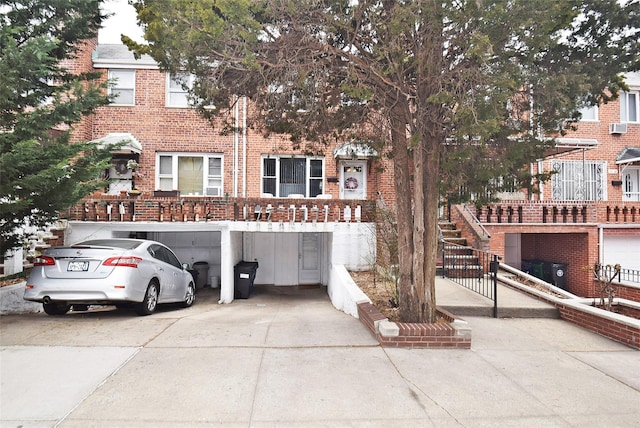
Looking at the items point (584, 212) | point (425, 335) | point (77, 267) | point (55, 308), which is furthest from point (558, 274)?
point (55, 308)

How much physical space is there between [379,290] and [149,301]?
4.61 m

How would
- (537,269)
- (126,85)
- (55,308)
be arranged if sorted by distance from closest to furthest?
(55,308), (126,85), (537,269)

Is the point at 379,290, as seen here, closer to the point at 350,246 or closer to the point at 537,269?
the point at 350,246

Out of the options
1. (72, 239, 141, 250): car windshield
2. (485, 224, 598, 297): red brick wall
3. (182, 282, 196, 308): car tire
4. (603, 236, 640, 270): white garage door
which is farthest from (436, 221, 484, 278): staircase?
(72, 239, 141, 250): car windshield

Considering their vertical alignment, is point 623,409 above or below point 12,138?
below

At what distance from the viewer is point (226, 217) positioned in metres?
9.45

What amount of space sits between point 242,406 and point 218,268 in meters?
10.3

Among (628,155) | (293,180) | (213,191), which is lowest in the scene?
(213,191)

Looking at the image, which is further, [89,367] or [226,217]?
[226,217]

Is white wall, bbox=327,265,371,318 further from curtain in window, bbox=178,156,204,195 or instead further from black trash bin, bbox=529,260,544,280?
black trash bin, bbox=529,260,544,280

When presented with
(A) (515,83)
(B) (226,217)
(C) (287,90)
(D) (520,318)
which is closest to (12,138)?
(C) (287,90)

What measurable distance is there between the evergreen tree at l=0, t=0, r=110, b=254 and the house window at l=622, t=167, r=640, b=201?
18.4 metres

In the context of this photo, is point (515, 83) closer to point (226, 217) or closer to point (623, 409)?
point (623, 409)

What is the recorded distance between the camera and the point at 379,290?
24.8ft
